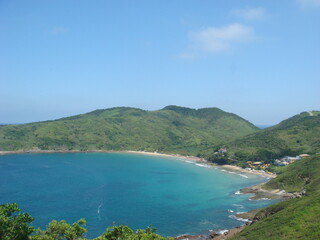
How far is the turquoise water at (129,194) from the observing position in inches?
3231

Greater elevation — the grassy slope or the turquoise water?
the grassy slope

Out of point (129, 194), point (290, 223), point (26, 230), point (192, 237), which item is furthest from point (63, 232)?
point (129, 194)

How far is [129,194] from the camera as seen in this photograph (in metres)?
112

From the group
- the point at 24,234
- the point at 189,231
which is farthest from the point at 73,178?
the point at 24,234

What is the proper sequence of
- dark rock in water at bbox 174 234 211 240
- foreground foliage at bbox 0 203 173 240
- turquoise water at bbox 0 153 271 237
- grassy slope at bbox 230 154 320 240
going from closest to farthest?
foreground foliage at bbox 0 203 173 240 < grassy slope at bbox 230 154 320 240 < dark rock in water at bbox 174 234 211 240 < turquoise water at bbox 0 153 271 237

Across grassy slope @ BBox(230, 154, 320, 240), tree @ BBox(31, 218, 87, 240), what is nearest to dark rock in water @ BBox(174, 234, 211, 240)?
grassy slope @ BBox(230, 154, 320, 240)

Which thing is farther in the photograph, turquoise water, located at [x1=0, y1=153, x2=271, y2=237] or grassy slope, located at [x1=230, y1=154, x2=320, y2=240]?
turquoise water, located at [x1=0, y1=153, x2=271, y2=237]

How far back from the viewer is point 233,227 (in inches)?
3046

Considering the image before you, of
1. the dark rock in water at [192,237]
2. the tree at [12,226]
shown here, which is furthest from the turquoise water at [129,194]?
the tree at [12,226]

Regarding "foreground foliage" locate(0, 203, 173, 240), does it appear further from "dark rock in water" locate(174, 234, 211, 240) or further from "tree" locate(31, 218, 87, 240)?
"dark rock in water" locate(174, 234, 211, 240)

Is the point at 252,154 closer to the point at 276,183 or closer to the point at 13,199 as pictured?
the point at 276,183

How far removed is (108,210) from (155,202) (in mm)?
18166

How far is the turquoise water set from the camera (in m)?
82.1

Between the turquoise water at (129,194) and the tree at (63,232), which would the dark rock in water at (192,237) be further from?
the tree at (63,232)
